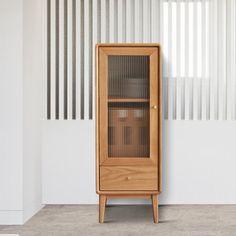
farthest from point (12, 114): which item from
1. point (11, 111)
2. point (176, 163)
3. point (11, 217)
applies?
point (176, 163)

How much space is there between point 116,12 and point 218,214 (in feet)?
5.82

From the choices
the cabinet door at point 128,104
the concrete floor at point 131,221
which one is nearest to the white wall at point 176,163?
the concrete floor at point 131,221

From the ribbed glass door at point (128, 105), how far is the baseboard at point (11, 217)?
73cm

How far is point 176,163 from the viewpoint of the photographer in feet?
11.2

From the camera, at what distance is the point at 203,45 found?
3432mm

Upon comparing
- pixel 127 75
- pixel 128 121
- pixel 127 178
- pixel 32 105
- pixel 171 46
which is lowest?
pixel 127 178

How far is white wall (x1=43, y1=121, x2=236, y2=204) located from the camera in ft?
11.1

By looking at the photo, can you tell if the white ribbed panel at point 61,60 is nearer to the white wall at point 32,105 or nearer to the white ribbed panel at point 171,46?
the white ribbed panel at point 171,46

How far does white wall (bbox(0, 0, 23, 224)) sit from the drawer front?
563 mm

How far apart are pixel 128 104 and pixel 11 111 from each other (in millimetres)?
788

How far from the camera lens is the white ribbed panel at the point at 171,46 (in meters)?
3.42

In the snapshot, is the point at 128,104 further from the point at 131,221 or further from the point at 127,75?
the point at 131,221

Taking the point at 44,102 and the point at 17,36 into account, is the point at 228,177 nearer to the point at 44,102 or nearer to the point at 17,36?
the point at 44,102

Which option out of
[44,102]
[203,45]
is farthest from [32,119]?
[203,45]
